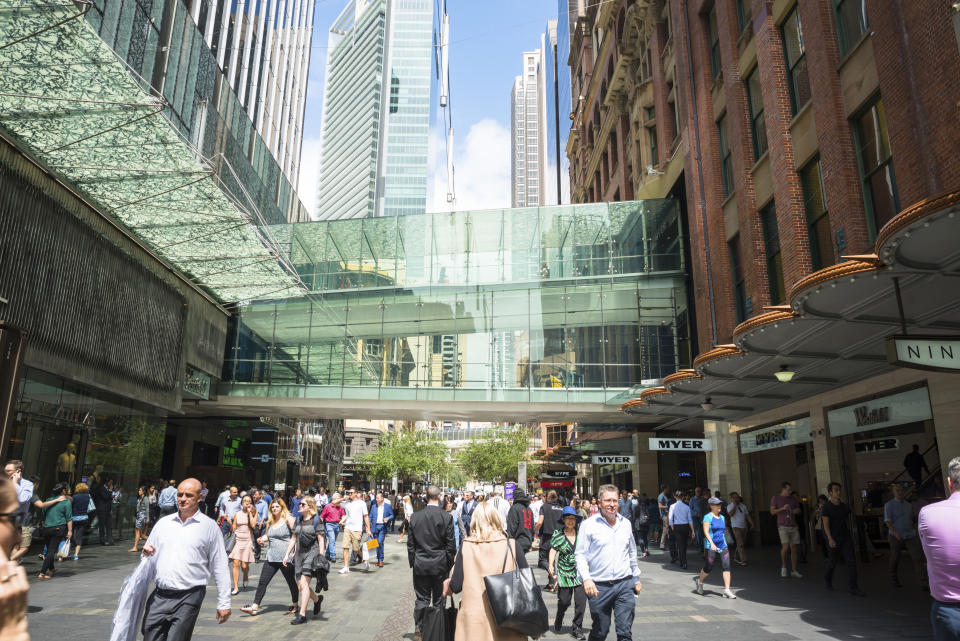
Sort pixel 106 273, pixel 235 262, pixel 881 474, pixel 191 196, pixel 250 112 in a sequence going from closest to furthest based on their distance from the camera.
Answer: pixel 191 196 < pixel 106 273 < pixel 881 474 < pixel 235 262 < pixel 250 112

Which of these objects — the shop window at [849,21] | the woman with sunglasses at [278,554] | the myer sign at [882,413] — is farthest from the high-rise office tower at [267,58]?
the myer sign at [882,413]

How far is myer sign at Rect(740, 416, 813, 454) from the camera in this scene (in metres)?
18.1

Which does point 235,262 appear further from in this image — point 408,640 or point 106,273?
point 408,640

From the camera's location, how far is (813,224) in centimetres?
1666

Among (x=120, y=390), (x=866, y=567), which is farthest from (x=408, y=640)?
(x=120, y=390)

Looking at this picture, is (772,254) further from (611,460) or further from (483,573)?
(483,573)

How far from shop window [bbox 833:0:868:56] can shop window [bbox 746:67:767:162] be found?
3880 mm

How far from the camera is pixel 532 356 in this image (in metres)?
28.0

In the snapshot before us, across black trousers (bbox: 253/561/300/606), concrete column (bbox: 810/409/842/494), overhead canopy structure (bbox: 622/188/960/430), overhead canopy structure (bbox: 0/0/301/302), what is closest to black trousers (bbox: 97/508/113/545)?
overhead canopy structure (bbox: 0/0/301/302)

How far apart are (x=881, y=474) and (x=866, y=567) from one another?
7193 mm

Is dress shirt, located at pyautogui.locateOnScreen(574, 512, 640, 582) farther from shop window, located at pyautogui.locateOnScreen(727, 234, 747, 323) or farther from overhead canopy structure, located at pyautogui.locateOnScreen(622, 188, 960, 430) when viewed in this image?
shop window, located at pyautogui.locateOnScreen(727, 234, 747, 323)

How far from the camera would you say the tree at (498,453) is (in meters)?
61.0

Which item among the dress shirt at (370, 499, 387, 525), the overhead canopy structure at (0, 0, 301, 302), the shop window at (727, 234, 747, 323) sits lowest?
the dress shirt at (370, 499, 387, 525)

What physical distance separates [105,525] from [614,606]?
18.0 m
